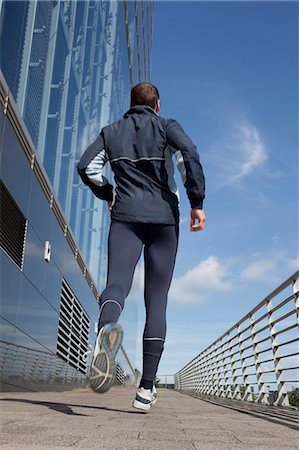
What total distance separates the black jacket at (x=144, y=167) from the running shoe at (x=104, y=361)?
0.72 m

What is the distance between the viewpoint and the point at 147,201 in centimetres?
282

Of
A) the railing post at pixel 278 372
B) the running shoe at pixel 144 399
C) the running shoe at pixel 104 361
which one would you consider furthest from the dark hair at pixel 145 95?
the railing post at pixel 278 372

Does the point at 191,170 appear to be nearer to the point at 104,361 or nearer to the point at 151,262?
the point at 151,262

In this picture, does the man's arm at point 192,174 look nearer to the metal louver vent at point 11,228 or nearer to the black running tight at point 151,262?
the black running tight at point 151,262

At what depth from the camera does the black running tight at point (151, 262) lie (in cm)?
279

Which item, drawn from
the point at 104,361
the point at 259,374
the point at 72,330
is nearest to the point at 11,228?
the point at 259,374

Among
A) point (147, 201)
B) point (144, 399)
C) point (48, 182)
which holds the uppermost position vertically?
point (48, 182)

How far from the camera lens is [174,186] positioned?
9.67 feet

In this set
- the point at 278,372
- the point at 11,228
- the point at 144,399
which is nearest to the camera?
the point at 144,399

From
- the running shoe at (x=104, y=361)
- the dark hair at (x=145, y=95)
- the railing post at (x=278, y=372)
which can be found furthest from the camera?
the railing post at (x=278, y=372)

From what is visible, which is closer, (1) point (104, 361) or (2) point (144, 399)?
(1) point (104, 361)

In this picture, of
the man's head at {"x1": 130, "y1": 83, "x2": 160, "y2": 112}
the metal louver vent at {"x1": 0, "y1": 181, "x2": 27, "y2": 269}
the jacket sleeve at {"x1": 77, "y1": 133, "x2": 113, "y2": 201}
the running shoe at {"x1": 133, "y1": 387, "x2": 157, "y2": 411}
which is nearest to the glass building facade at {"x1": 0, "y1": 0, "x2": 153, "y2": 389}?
the metal louver vent at {"x1": 0, "y1": 181, "x2": 27, "y2": 269}

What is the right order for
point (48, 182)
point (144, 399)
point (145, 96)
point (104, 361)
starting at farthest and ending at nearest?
point (48, 182) → point (145, 96) → point (144, 399) → point (104, 361)

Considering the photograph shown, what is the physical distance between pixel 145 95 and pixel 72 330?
35.3 ft
